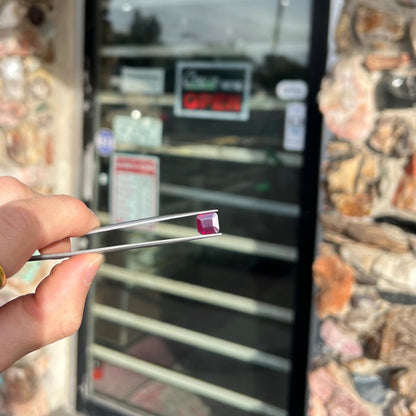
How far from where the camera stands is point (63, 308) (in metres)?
0.81

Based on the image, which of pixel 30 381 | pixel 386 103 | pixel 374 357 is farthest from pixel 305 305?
pixel 30 381

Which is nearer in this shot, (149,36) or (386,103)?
(386,103)

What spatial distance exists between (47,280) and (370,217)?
3.93 ft

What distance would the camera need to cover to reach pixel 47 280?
827 mm

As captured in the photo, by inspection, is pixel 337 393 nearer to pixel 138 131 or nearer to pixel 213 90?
pixel 213 90

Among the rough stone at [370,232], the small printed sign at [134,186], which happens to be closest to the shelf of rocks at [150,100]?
the small printed sign at [134,186]

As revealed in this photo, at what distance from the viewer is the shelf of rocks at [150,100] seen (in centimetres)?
219

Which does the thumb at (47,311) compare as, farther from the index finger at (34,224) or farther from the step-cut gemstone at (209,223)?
the step-cut gemstone at (209,223)

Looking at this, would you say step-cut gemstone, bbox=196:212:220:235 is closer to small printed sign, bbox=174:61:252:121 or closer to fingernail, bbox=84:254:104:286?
fingernail, bbox=84:254:104:286

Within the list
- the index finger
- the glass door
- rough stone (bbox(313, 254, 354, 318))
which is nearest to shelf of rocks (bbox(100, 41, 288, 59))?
the glass door

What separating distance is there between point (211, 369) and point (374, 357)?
1.05 metres

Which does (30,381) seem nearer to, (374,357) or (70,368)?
(70,368)

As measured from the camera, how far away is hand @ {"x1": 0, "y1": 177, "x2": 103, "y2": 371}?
28.7 inches

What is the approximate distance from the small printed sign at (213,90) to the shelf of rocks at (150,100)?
0.04 metres
